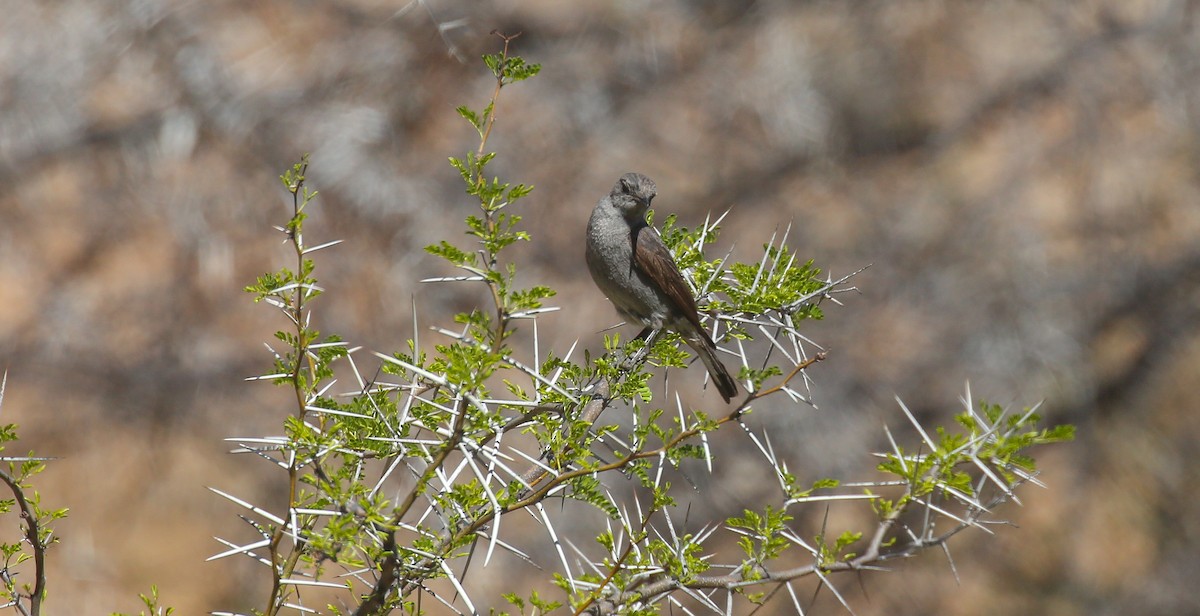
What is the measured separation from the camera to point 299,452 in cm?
261

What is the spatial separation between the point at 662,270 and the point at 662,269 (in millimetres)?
12

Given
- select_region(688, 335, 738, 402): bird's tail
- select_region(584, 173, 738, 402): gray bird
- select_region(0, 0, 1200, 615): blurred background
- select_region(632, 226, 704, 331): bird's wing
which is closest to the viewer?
select_region(632, 226, 704, 331): bird's wing

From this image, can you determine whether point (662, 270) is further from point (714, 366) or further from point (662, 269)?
point (714, 366)

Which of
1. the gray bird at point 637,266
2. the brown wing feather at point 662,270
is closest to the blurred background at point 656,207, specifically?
the gray bird at point 637,266

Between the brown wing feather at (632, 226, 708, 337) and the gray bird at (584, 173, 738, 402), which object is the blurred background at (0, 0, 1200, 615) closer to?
the gray bird at (584, 173, 738, 402)

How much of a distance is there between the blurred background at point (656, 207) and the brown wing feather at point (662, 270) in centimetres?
364

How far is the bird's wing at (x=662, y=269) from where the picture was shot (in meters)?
3.99

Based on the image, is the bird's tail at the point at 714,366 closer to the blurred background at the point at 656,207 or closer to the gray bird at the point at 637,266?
A: the gray bird at the point at 637,266

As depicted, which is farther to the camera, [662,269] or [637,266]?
[637,266]

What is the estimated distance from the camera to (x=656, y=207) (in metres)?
8.74

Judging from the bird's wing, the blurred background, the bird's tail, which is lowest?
the blurred background

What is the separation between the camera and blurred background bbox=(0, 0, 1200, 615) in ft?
26.1

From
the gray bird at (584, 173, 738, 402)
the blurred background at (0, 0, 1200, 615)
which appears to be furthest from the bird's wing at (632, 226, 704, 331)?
the blurred background at (0, 0, 1200, 615)

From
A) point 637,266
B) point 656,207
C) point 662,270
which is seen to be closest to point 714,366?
point 662,270
